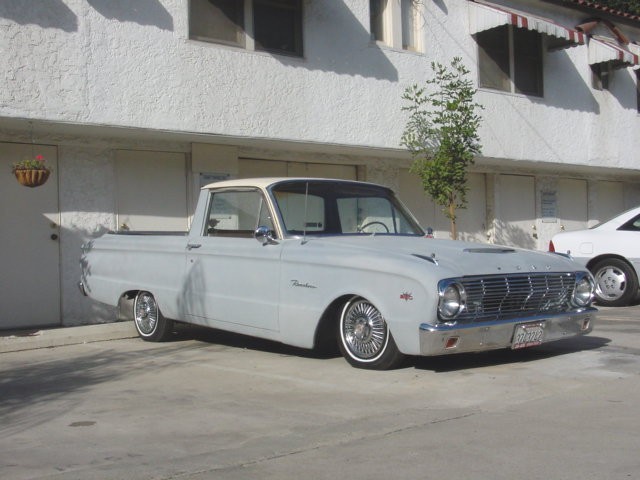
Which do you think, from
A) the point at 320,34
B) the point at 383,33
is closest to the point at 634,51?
the point at 383,33

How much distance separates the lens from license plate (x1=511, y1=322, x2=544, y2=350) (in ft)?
22.9

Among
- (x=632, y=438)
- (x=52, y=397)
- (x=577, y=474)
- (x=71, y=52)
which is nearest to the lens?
(x=577, y=474)

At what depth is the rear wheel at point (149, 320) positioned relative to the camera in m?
9.21

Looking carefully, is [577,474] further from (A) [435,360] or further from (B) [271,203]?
(B) [271,203]

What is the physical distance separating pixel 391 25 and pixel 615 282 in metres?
5.33

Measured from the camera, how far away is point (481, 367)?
7.30m

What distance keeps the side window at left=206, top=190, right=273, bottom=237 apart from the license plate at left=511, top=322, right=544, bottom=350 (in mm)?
2473

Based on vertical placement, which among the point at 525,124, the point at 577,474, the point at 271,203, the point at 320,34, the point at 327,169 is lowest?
the point at 577,474

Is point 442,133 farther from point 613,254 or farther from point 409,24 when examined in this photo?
point 613,254

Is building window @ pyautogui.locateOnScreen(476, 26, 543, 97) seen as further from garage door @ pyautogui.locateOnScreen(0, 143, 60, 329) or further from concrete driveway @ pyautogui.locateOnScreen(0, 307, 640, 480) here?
garage door @ pyautogui.locateOnScreen(0, 143, 60, 329)

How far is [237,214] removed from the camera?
840 cm

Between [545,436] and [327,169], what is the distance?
9131 mm

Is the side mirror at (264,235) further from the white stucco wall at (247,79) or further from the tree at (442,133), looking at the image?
the tree at (442,133)

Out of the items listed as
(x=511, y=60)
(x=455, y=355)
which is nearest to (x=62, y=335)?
(x=455, y=355)
